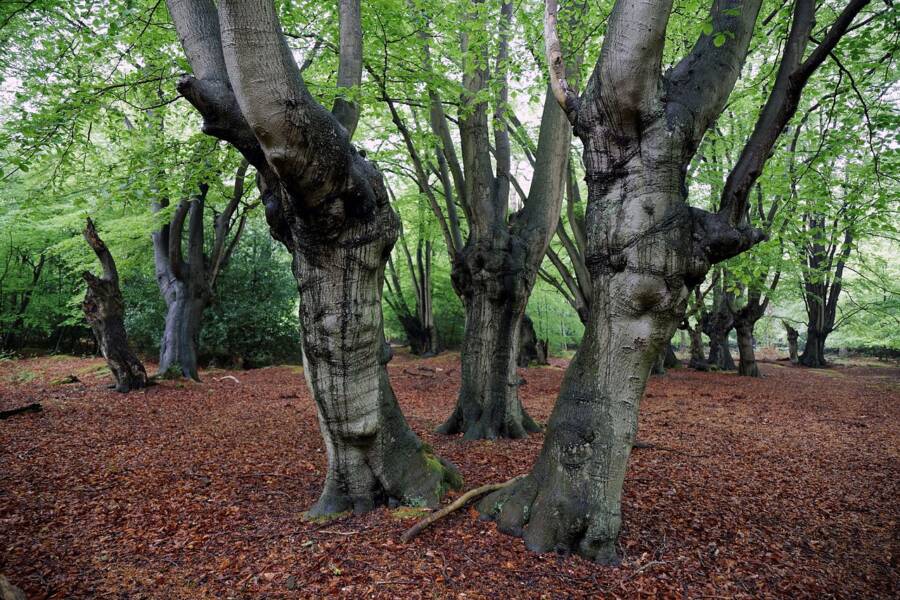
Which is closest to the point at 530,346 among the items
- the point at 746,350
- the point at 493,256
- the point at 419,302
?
the point at 419,302

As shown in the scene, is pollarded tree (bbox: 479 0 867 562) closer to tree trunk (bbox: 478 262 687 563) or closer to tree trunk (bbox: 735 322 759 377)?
tree trunk (bbox: 478 262 687 563)

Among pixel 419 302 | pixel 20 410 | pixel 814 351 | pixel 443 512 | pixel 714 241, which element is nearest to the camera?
pixel 714 241

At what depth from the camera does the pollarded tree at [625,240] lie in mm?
2934

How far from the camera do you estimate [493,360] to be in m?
6.03

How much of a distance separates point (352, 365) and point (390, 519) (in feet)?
3.69

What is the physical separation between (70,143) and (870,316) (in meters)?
24.7

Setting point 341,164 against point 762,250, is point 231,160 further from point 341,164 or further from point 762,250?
point 762,250

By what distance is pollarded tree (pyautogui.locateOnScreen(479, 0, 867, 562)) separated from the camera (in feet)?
9.62

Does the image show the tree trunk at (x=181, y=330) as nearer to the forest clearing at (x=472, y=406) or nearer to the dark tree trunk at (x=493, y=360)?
the forest clearing at (x=472, y=406)

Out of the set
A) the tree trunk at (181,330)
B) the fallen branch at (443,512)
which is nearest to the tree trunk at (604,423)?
the fallen branch at (443,512)

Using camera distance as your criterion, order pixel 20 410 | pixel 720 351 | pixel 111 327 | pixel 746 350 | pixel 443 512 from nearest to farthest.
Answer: pixel 443 512, pixel 20 410, pixel 111 327, pixel 746 350, pixel 720 351

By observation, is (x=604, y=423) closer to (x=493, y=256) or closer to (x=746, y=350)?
(x=493, y=256)

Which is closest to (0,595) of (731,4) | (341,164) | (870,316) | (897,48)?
(341,164)

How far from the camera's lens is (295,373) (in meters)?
13.4
